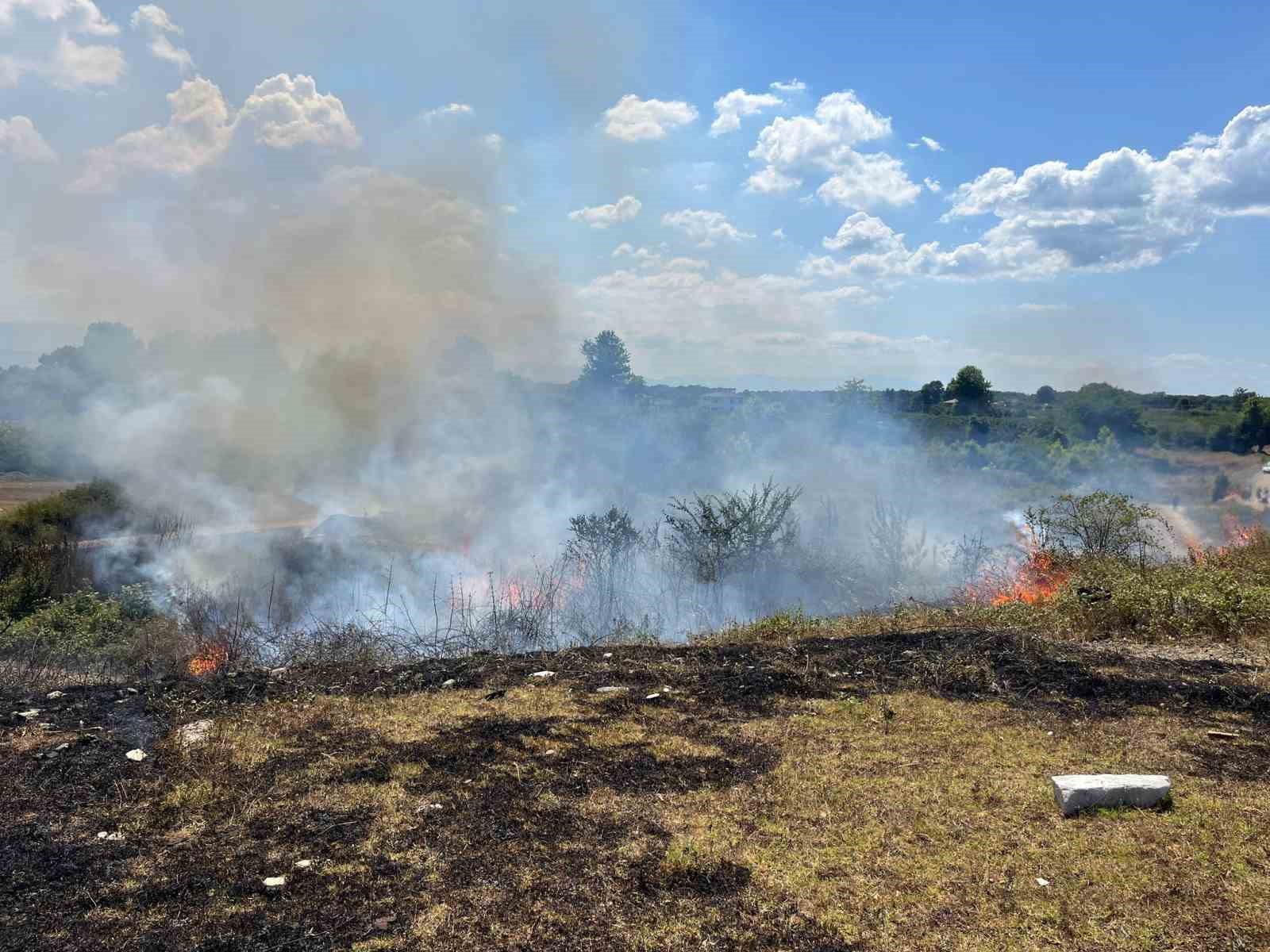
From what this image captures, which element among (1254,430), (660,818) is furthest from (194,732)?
(1254,430)

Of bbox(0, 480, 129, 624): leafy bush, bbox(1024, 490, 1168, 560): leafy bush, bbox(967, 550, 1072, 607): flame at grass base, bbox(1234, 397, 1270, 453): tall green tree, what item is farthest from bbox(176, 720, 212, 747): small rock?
bbox(1234, 397, 1270, 453): tall green tree

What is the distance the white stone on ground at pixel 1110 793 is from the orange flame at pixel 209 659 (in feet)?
26.4

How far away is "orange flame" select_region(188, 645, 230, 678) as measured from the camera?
8.73 metres

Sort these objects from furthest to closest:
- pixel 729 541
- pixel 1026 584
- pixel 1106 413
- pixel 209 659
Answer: pixel 1106 413
pixel 729 541
pixel 1026 584
pixel 209 659

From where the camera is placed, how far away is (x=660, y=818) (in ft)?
14.0

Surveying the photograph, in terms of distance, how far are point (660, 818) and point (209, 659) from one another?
692 centimetres

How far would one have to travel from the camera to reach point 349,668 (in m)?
7.51

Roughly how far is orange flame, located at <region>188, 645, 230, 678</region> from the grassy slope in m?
2.21

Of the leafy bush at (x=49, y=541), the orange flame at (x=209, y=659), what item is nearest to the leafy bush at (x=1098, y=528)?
the orange flame at (x=209, y=659)

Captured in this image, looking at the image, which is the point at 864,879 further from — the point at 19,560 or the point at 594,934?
the point at 19,560

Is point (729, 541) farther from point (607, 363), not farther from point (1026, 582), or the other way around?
point (607, 363)

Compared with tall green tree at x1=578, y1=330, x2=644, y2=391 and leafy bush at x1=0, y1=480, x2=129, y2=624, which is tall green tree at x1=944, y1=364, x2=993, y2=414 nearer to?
tall green tree at x1=578, y1=330, x2=644, y2=391

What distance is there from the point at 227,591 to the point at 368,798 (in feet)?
34.7

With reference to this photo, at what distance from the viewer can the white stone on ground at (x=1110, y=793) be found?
416cm
